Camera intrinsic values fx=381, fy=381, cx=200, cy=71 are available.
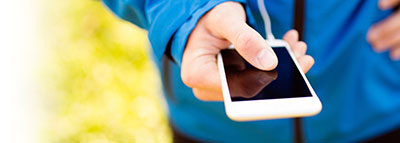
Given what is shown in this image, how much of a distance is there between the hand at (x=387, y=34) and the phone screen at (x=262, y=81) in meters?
0.26

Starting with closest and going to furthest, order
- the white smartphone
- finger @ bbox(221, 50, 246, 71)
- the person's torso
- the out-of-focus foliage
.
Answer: the white smartphone < finger @ bbox(221, 50, 246, 71) < the person's torso < the out-of-focus foliage

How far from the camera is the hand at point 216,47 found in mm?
593

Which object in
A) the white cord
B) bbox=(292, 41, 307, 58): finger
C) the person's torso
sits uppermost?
the white cord

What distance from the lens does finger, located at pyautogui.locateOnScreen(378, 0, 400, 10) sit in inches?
30.3

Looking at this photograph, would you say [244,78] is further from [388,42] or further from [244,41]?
[388,42]

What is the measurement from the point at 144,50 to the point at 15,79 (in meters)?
0.61

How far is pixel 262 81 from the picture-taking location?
590 millimetres

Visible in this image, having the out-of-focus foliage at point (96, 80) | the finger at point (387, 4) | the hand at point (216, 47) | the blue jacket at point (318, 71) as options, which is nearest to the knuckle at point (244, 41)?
the hand at point (216, 47)

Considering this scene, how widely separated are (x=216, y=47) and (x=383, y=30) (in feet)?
1.25

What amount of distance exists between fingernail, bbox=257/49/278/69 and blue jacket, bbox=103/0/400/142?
5.3 inches

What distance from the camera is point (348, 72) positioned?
2.71ft

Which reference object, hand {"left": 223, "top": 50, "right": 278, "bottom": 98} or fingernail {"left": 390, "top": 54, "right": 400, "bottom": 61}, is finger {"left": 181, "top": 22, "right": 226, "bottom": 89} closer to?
hand {"left": 223, "top": 50, "right": 278, "bottom": 98}

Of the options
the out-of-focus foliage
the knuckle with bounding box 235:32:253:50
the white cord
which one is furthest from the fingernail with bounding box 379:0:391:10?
the out-of-focus foliage

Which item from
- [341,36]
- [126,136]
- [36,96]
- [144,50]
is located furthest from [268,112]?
[36,96]
